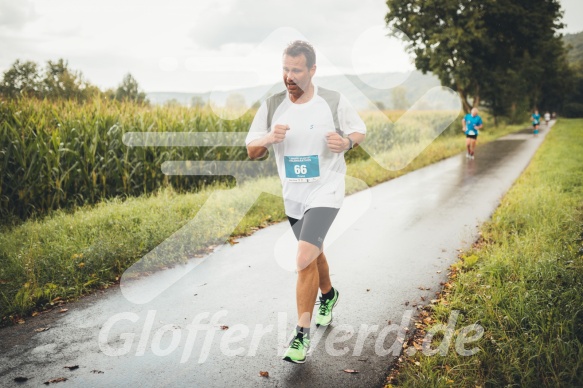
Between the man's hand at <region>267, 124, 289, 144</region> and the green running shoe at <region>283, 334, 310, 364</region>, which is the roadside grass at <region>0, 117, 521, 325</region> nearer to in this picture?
the green running shoe at <region>283, 334, 310, 364</region>

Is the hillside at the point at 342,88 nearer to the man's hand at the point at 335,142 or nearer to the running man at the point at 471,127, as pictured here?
the man's hand at the point at 335,142

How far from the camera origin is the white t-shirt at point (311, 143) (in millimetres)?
3141

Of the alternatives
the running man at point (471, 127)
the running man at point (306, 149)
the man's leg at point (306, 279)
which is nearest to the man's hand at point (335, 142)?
the running man at point (306, 149)

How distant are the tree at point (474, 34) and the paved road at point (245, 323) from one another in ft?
94.6

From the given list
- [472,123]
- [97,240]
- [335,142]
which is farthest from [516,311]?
[472,123]

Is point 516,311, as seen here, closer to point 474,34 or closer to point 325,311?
point 325,311

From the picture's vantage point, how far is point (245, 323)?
3693 millimetres

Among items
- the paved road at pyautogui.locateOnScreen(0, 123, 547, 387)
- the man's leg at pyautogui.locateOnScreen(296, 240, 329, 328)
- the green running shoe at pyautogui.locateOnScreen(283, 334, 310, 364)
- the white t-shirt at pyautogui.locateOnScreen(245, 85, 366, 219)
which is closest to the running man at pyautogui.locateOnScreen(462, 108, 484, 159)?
the paved road at pyautogui.locateOnScreen(0, 123, 547, 387)

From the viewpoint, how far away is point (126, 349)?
3305mm

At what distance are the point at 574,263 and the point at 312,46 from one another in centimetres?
352

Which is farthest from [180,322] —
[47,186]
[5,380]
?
[47,186]

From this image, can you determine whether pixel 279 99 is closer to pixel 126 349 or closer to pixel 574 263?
pixel 126 349

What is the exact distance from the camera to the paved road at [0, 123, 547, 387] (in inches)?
117

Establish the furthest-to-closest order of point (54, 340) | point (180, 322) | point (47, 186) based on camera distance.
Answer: point (47, 186), point (180, 322), point (54, 340)
